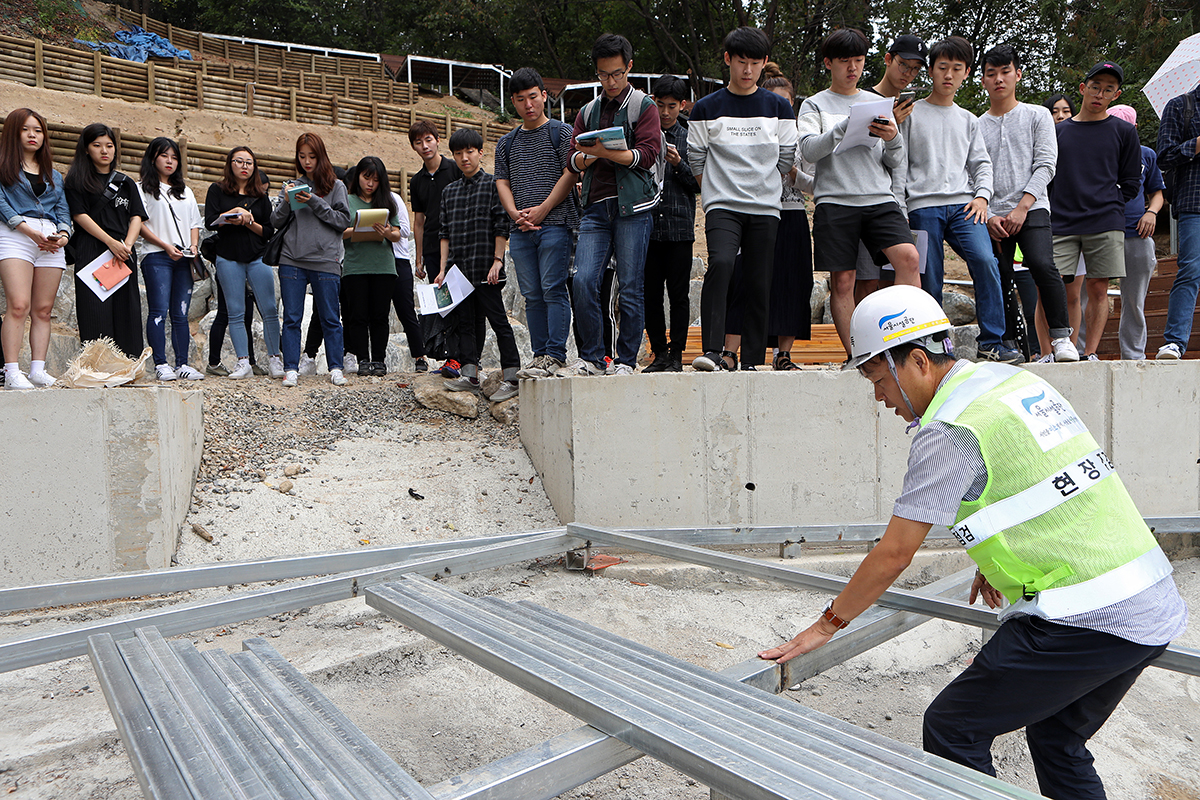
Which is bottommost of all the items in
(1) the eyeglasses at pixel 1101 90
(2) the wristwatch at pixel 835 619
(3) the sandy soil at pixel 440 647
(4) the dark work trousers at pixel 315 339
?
(3) the sandy soil at pixel 440 647

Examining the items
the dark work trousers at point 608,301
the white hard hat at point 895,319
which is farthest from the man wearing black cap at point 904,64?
the white hard hat at point 895,319

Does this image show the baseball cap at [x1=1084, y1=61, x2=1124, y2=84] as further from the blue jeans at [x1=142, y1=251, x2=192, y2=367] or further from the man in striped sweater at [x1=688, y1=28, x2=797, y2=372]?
the blue jeans at [x1=142, y1=251, x2=192, y2=367]

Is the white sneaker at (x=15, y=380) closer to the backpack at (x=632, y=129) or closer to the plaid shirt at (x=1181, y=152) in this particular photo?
the backpack at (x=632, y=129)

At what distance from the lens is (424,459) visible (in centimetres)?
539

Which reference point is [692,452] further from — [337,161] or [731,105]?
[337,161]

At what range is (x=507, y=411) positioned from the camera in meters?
5.86

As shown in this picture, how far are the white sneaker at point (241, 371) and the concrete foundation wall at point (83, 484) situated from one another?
227 centimetres

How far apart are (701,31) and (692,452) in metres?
26.2

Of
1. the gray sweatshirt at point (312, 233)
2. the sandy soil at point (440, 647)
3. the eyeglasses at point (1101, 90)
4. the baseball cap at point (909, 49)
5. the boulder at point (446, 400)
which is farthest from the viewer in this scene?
the gray sweatshirt at point (312, 233)

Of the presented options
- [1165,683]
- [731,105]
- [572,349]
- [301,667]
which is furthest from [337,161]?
[1165,683]

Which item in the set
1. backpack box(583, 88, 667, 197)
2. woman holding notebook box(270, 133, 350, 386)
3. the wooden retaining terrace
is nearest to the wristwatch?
backpack box(583, 88, 667, 197)

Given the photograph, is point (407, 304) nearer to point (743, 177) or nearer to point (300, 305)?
point (300, 305)

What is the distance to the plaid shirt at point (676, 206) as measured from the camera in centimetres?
505

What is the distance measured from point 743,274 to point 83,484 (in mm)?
3661
